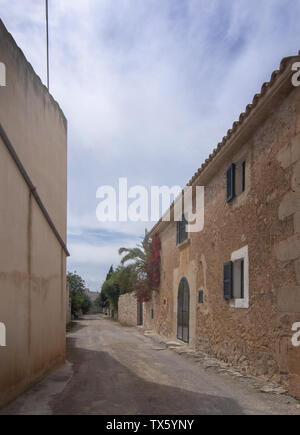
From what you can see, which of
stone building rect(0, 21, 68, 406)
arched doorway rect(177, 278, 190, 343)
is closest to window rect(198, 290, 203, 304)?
arched doorway rect(177, 278, 190, 343)

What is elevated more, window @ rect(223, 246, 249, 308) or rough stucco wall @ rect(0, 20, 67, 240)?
rough stucco wall @ rect(0, 20, 67, 240)

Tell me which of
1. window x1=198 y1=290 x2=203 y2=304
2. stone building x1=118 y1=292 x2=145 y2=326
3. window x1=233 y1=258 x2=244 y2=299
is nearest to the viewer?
window x1=233 y1=258 x2=244 y2=299

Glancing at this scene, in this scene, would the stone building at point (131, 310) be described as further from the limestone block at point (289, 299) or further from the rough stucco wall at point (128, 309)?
the limestone block at point (289, 299)

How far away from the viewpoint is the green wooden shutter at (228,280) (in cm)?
917

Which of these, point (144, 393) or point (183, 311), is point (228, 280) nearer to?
point (144, 393)

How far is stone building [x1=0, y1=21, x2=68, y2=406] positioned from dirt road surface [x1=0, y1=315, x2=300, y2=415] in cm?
47

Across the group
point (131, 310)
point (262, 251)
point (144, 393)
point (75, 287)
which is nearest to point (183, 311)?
point (262, 251)

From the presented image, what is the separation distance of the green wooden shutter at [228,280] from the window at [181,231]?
14.9ft

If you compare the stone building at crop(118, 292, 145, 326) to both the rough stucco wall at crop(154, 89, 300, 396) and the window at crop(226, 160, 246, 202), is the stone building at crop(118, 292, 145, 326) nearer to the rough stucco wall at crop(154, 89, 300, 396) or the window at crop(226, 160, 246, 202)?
the rough stucco wall at crop(154, 89, 300, 396)

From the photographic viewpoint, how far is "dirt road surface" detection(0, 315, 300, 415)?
17.9ft

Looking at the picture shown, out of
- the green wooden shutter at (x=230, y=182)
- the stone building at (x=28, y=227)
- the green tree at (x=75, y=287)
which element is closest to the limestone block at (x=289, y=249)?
the green wooden shutter at (x=230, y=182)


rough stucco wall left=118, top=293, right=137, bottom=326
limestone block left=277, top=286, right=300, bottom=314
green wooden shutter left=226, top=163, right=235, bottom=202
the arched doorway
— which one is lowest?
rough stucco wall left=118, top=293, right=137, bottom=326
